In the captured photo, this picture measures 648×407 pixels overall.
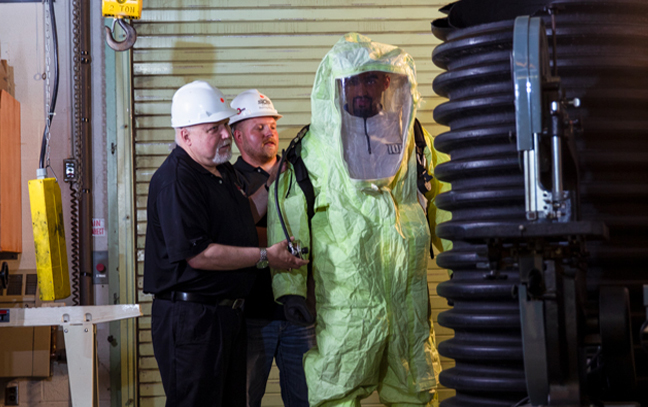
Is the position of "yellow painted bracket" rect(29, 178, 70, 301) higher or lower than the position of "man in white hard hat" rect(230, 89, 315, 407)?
higher

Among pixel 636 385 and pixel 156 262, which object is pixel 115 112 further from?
pixel 636 385

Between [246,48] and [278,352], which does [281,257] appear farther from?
[246,48]

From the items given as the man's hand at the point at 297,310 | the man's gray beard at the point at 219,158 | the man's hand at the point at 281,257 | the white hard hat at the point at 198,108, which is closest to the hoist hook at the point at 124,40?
the white hard hat at the point at 198,108

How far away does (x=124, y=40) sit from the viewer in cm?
452

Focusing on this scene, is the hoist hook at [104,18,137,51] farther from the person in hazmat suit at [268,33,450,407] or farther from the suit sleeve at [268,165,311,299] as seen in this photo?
the suit sleeve at [268,165,311,299]

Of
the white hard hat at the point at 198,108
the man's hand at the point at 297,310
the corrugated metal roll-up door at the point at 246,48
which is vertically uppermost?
the corrugated metal roll-up door at the point at 246,48

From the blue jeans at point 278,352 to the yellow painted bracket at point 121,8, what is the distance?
7.12 ft

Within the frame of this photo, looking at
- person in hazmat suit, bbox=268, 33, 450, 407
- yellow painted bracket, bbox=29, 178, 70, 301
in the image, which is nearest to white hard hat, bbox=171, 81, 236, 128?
person in hazmat suit, bbox=268, 33, 450, 407

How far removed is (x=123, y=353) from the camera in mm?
4707

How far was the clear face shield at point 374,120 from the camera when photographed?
3375 millimetres

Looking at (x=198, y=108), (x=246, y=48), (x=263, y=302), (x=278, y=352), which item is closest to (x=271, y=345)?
(x=278, y=352)

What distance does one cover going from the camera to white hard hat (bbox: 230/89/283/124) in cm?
415

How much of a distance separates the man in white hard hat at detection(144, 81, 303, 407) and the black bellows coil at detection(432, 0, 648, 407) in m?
1.03

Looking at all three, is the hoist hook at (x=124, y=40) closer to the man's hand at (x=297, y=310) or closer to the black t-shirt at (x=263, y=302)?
the black t-shirt at (x=263, y=302)
